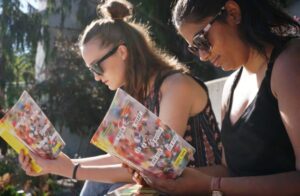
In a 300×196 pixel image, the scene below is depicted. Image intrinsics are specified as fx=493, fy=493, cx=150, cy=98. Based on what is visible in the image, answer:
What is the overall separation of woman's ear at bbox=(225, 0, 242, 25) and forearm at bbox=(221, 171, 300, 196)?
616 mm

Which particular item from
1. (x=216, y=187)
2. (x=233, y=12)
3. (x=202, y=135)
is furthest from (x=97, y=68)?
(x=216, y=187)

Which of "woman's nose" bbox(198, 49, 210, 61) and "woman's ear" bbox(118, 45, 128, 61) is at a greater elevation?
"woman's nose" bbox(198, 49, 210, 61)

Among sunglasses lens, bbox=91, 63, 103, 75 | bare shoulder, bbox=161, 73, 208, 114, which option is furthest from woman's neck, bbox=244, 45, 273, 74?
sunglasses lens, bbox=91, 63, 103, 75

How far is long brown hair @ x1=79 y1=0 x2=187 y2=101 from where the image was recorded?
275cm

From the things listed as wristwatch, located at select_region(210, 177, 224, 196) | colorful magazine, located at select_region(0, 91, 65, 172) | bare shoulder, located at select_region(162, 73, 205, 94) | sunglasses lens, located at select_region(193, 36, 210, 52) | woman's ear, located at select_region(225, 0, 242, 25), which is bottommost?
wristwatch, located at select_region(210, 177, 224, 196)

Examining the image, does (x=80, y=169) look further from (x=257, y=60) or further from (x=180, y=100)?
(x=257, y=60)

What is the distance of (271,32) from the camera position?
192 cm

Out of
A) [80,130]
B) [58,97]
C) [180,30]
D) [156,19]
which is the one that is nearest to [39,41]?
[58,97]

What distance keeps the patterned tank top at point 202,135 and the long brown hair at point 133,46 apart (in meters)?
0.17

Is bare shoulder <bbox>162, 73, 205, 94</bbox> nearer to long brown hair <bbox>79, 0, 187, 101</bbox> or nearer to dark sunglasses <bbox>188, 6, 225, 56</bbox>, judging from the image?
long brown hair <bbox>79, 0, 187, 101</bbox>

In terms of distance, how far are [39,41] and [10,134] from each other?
27.1ft

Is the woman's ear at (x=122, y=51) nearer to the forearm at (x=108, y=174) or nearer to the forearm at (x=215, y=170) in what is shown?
the forearm at (x=108, y=174)

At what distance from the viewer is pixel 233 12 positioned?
195cm

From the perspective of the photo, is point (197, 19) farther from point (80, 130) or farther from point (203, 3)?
point (80, 130)
